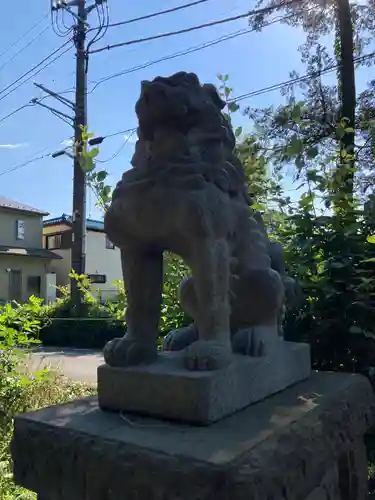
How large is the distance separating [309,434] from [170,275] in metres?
1.31

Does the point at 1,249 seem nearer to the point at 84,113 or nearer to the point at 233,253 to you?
the point at 84,113

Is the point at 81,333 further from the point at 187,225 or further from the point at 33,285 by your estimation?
the point at 187,225

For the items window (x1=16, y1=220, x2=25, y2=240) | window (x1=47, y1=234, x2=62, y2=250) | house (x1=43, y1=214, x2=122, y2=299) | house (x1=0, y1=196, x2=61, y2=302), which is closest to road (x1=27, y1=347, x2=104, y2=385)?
→ house (x1=0, y1=196, x2=61, y2=302)

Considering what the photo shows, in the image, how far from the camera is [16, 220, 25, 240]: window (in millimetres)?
16531

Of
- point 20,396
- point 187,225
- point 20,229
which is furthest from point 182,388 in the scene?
point 20,229

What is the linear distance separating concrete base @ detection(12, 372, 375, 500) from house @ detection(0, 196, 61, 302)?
1553cm

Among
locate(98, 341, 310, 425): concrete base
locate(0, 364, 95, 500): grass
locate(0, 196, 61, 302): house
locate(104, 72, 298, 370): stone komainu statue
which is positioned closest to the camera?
locate(98, 341, 310, 425): concrete base

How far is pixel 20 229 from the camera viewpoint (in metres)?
16.6

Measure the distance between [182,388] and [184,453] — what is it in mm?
196

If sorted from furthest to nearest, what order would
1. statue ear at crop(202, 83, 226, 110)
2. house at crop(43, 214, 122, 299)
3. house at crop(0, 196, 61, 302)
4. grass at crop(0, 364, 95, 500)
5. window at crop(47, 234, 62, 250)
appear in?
window at crop(47, 234, 62, 250), house at crop(43, 214, 122, 299), house at crop(0, 196, 61, 302), grass at crop(0, 364, 95, 500), statue ear at crop(202, 83, 226, 110)

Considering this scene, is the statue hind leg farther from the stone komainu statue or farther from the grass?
the grass

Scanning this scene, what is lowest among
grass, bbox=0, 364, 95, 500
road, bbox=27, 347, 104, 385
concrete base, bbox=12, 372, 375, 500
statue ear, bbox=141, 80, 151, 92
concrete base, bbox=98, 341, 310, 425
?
road, bbox=27, 347, 104, 385

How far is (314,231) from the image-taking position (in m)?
2.21

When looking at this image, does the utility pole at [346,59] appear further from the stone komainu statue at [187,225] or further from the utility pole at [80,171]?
the stone komainu statue at [187,225]
